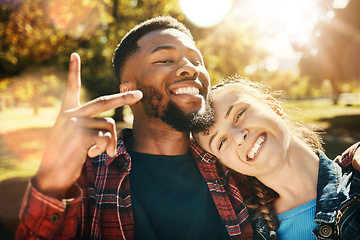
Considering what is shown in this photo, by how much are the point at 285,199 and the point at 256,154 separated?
0.55m

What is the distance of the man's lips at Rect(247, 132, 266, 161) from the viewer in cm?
247

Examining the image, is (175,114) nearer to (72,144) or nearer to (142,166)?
(142,166)

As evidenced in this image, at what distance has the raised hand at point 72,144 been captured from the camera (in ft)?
5.43

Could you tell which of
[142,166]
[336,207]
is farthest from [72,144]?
[336,207]

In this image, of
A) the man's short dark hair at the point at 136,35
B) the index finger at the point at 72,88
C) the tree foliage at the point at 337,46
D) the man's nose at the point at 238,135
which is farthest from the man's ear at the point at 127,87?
the tree foliage at the point at 337,46

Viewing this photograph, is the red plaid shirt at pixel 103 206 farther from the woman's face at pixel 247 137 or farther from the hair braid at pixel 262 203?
the woman's face at pixel 247 137

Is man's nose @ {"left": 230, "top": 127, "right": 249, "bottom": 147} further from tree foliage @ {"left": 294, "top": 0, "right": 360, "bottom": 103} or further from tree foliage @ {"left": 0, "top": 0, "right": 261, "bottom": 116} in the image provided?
tree foliage @ {"left": 294, "top": 0, "right": 360, "bottom": 103}

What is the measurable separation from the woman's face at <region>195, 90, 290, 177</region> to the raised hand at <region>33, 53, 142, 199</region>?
1.19 m

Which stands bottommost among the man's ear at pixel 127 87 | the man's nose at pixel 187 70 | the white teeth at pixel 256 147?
the white teeth at pixel 256 147

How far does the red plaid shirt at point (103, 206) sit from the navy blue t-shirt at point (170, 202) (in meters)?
0.09

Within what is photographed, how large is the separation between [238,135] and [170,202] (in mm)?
890

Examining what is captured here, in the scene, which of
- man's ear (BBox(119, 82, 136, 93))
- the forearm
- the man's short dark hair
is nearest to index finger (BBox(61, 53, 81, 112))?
the forearm

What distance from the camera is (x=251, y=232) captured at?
8.50 ft

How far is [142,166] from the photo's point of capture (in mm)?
2723
